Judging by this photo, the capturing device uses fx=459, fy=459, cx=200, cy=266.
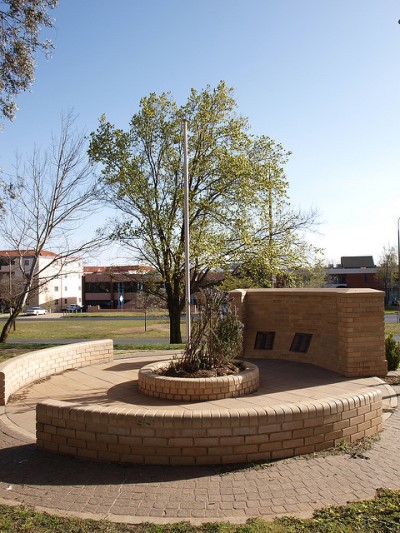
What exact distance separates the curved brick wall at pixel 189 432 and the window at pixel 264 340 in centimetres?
497

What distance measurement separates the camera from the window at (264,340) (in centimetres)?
980

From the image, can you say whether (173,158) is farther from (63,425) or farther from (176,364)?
(63,425)

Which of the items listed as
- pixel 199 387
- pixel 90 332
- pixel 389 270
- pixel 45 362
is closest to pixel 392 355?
pixel 199 387

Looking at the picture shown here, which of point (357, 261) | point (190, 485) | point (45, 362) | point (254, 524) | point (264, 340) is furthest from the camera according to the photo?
point (357, 261)

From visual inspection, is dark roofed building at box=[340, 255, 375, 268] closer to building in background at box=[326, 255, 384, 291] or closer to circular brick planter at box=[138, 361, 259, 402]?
building in background at box=[326, 255, 384, 291]

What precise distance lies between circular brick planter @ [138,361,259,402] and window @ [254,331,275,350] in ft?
10.8

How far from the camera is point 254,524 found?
3.29 m

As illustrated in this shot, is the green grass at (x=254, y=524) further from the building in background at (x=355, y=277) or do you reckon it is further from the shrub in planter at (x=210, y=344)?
the building in background at (x=355, y=277)

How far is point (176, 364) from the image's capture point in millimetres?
7016

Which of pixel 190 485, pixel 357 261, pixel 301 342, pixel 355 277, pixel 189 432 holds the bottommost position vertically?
pixel 190 485

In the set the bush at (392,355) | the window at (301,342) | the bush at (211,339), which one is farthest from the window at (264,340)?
the bush at (392,355)

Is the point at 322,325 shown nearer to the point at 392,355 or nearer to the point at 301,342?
the point at 301,342

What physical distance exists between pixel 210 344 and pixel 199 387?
1091mm

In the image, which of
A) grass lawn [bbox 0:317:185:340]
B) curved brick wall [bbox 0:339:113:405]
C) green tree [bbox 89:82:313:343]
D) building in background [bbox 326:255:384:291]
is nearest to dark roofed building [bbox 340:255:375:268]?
building in background [bbox 326:255:384:291]
